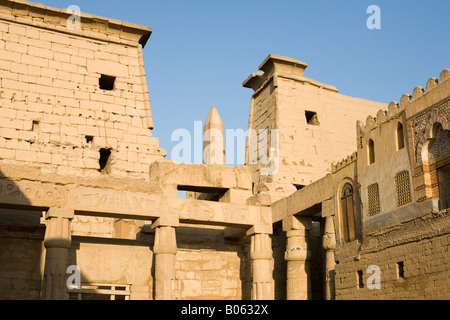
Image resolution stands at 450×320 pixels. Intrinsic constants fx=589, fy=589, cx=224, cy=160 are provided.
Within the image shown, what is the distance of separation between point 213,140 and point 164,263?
5.85m

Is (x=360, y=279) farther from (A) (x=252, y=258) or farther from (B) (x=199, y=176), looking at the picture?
(B) (x=199, y=176)

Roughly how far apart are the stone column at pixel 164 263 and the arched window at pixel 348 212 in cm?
480

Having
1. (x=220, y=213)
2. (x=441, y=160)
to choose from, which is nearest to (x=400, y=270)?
(x=441, y=160)

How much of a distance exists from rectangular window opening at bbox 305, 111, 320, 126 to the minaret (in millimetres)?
4759

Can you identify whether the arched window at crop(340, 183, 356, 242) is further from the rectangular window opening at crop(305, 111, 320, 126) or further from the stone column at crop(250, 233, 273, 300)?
the rectangular window opening at crop(305, 111, 320, 126)

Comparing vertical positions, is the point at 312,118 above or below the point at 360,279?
above

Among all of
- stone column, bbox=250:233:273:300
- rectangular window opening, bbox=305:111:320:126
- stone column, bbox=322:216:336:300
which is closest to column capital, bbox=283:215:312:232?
stone column, bbox=322:216:336:300

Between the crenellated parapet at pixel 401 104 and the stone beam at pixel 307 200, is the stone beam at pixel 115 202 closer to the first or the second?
the stone beam at pixel 307 200

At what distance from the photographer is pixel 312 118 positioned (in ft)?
77.3

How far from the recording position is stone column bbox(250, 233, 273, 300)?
16047mm

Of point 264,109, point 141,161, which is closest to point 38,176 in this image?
point 141,161

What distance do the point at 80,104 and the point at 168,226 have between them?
21.2 feet

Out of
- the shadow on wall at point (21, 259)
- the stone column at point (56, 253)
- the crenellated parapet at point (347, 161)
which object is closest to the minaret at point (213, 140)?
the crenellated parapet at point (347, 161)
